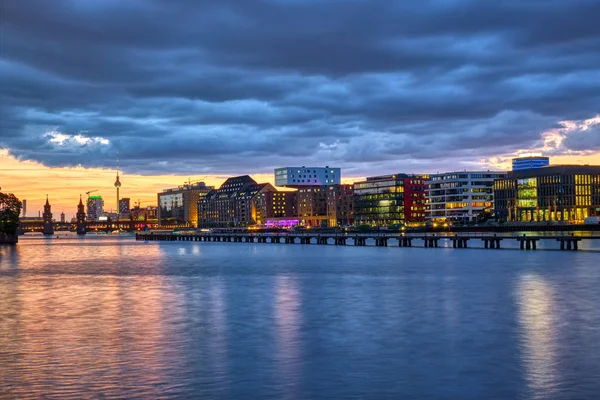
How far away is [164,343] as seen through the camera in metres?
35.8

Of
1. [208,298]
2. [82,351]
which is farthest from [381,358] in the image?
[208,298]

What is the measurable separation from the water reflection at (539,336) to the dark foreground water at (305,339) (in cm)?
8

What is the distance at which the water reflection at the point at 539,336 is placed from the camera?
26.8 m

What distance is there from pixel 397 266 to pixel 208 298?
40.5 meters

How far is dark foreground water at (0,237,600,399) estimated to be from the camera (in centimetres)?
2631

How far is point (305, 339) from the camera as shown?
120ft

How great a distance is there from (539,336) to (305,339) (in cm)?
1103

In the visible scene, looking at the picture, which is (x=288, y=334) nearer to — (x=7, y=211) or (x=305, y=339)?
(x=305, y=339)

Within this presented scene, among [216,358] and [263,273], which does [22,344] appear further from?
[263,273]

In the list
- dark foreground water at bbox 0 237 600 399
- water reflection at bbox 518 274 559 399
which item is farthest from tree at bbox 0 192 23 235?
water reflection at bbox 518 274 559 399

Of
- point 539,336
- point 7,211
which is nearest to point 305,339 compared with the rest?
point 539,336

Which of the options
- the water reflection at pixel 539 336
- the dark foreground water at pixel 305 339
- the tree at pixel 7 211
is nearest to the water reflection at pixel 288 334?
the dark foreground water at pixel 305 339

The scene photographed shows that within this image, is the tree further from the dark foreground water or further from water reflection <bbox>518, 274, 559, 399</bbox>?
water reflection <bbox>518, 274, 559, 399</bbox>

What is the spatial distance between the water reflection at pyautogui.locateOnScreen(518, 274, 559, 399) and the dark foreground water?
0.08 metres
